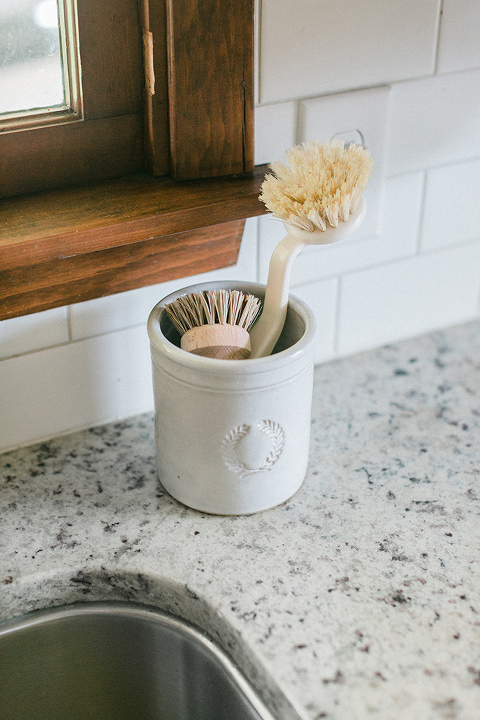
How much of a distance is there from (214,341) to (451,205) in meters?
0.45

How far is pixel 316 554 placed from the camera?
66 cm

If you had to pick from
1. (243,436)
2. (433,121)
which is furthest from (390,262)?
(243,436)

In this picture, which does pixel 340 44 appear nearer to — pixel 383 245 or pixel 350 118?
pixel 350 118

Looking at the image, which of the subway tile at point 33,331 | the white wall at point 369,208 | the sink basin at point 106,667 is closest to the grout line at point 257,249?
the white wall at point 369,208

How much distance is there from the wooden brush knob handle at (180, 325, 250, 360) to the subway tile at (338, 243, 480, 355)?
0.29 metres

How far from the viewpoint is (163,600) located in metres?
0.65

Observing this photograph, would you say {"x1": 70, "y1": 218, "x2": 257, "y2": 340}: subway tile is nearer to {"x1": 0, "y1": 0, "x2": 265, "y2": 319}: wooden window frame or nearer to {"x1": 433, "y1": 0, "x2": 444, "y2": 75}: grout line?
{"x1": 0, "y1": 0, "x2": 265, "y2": 319}: wooden window frame

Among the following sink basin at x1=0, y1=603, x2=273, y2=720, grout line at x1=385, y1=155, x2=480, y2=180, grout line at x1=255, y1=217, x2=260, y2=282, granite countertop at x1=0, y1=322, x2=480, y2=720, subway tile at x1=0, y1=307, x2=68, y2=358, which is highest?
grout line at x1=385, y1=155, x2=480, y2=180

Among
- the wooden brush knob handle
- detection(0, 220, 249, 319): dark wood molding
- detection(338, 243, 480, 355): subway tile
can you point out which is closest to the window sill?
detection(0, 220, 249, 319): dark wood molding

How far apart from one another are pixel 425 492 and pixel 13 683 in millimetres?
421

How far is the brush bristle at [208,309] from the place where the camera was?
0.69m

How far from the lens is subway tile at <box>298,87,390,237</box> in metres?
0.79

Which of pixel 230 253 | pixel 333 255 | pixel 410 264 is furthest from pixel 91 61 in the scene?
pixel 410 264

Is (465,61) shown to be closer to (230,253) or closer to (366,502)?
(230,253)
